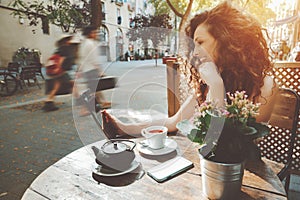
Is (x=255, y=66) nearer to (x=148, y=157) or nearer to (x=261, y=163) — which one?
(x=261, y=163)

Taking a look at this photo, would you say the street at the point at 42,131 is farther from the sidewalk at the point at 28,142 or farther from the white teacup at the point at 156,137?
the white teacup at the point at 156,137

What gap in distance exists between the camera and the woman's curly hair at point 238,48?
1.08 meters

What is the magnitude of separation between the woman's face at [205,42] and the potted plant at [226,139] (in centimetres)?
58

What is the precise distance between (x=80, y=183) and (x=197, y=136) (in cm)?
48

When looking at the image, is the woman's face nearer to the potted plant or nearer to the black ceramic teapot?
the potted plant

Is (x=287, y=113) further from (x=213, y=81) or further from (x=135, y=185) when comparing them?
(x=135, y=185)

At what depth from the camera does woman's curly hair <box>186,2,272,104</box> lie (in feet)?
3.54

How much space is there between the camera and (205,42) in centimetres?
112

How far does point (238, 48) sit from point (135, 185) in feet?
2.79

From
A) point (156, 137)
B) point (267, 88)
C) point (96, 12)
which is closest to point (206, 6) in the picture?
point (96, 12)

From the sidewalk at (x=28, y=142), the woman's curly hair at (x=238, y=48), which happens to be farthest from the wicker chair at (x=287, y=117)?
the sidewalk at (x=28, y=142)

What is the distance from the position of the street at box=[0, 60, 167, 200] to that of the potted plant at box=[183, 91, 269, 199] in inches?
25.5

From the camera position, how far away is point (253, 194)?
0.68m

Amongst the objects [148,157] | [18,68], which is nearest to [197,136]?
[148,157]
